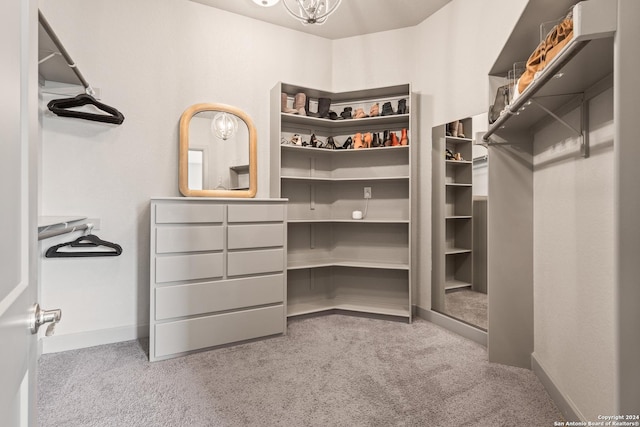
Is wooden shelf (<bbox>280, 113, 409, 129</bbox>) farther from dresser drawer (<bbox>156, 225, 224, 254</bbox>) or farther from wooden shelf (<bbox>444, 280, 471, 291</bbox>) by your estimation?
wooden shelf (<bbox>444, 280, 471, 291</bbox>)

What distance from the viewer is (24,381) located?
2.03ft

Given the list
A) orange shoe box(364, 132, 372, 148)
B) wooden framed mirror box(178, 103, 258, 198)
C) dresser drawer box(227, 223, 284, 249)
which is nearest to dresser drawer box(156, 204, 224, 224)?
dresser drawer box(227, 223, 284, 249)

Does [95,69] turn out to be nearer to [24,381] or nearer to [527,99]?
[24,381]

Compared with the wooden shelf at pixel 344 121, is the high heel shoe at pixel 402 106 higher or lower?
higher

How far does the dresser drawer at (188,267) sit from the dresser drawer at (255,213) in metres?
0.33

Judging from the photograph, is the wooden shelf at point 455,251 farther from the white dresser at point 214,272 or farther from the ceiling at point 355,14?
the ceiling at point 355,14

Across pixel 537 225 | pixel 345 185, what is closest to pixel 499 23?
pixel 537 225

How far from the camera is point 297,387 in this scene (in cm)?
198

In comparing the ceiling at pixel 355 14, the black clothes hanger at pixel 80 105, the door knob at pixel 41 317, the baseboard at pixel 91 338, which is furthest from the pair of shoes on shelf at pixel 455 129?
the baseboard at pixel 91 338

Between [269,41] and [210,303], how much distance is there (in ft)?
8.53

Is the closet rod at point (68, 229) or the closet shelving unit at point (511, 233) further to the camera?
the closet shelving unit at point (511, 233)

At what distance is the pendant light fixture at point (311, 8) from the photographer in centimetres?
219

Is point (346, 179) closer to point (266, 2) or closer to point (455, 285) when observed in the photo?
point (455, 285)

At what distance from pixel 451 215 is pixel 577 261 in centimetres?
138
